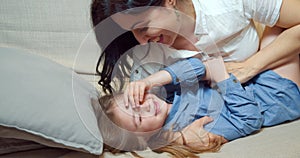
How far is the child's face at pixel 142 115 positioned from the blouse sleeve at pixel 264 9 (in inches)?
14.8

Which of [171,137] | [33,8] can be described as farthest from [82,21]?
[171,137]

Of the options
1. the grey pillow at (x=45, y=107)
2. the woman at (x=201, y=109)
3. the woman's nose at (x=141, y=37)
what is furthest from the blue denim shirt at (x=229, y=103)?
the grey pillow at (x=45, y=107)

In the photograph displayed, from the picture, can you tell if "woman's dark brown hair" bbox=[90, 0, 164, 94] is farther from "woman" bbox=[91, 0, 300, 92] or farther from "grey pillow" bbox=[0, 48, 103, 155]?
"grey pillow" bbox=[0, 48, 103, 155]

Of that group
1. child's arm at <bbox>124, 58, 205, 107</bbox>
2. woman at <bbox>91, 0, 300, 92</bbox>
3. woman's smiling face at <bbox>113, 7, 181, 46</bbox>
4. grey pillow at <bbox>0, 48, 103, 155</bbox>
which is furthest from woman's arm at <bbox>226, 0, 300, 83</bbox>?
grey pillow at <bbox>0, 48, 103, 155</bbox>

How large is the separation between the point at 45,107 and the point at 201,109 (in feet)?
1.42

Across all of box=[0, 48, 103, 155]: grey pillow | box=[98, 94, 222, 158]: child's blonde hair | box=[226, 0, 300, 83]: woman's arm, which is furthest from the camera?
box=[226, 0, 300, 83]: woman's arm

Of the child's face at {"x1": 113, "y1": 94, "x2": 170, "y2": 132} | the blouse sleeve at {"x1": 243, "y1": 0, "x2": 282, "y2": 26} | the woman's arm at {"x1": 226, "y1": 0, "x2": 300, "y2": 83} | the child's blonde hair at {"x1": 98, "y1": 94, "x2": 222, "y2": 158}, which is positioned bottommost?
the child's blonde hair at {"x1": 98, "y1": 94, "x2": 222, "y2": 158}

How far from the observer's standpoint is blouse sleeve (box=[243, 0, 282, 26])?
44.1 inches

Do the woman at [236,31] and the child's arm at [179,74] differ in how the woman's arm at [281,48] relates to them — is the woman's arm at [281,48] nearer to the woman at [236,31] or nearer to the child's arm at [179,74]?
the woman at [236,31]

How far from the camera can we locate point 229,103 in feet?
3.51

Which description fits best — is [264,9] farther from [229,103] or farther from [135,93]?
[135,93]

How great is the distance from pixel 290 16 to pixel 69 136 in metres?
0.70

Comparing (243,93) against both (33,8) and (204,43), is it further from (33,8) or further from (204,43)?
(33,8)

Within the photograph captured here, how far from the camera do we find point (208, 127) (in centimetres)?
106
